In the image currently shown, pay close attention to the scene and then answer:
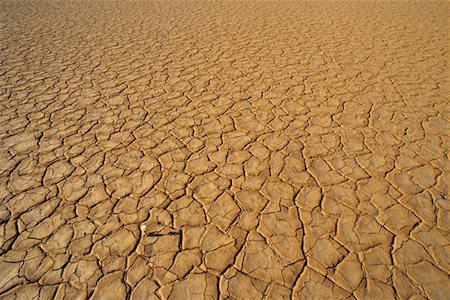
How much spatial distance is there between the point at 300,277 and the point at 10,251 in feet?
5.56

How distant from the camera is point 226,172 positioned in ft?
7.55

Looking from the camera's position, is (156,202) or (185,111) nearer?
(156,202)

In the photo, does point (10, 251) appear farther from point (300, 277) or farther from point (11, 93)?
point (11, 93)

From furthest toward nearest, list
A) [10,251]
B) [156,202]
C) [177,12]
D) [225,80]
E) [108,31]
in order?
1. [177,12]
2. [108,31]
3. [225,80]
4. [156,202]
5. [10,251]

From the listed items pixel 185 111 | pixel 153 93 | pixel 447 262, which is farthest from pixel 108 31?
pixel 447 262

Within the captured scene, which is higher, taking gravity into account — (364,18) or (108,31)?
(108,31)

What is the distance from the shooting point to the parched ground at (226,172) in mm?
1622

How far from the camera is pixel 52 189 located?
2172mm

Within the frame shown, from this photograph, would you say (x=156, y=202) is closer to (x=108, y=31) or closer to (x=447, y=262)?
(x=447, y=262)

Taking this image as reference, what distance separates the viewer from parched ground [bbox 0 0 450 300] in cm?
162

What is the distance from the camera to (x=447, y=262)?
163cm

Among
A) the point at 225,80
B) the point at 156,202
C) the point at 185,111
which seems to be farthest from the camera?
the point at 225,80

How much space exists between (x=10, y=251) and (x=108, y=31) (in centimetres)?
488

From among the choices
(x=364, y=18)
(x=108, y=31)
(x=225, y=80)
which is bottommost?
(x=364, y=18)
